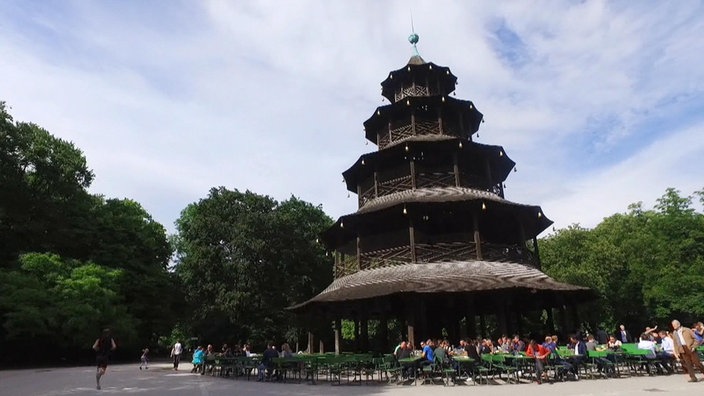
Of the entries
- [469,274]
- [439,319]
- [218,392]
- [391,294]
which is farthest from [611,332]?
[218,392]

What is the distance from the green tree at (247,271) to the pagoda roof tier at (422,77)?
2110cm

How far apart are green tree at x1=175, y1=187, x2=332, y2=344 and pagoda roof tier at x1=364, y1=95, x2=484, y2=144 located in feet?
66.9

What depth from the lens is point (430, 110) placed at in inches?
1101

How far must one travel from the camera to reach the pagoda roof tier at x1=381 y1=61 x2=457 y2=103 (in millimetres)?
29172

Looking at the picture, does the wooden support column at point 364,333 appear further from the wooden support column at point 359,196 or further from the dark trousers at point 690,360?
the dark trousers at point 690,360

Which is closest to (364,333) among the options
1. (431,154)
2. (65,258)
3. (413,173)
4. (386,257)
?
(386,257)

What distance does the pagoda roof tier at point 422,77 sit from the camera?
95.7 feet

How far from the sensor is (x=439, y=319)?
94.3 feet

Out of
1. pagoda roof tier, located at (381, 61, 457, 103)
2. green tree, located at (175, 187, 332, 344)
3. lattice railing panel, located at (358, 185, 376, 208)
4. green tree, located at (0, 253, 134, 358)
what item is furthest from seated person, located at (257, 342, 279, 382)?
green tree, located at (175, 187, 332, 344)

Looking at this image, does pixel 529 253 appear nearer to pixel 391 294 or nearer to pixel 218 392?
pixel 391 294

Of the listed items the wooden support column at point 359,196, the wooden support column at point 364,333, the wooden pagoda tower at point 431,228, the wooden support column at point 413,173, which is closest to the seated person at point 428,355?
the wooden pagoda tower at point 431,228

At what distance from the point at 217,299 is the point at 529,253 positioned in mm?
28551

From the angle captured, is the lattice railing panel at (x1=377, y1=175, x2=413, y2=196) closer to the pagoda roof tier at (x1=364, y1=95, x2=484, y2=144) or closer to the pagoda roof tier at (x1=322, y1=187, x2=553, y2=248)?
the pagoda roof tier at (x1=322, y1=187, x2=553, y2=248)

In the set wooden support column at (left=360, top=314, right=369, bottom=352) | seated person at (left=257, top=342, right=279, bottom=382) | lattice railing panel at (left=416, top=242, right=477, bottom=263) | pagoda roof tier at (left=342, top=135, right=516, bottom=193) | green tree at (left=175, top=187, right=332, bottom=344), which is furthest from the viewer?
green tree at (left=175, top=187, right=332, bottom=344)
